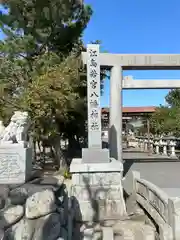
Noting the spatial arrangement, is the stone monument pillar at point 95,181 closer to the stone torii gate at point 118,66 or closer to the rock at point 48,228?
the stone torii gate at point 118,66

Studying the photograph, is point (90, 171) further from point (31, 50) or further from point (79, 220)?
point (31, 50)

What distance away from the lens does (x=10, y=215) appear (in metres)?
3.62

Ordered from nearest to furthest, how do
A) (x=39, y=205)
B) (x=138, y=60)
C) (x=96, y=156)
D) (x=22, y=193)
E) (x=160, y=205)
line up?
(x=39, y=205)
(x=22, y=193)
(x=160, y=205)
(x=96, y=156)
(x=138, y=60)

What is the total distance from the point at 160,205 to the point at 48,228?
Result: 225 centimetres

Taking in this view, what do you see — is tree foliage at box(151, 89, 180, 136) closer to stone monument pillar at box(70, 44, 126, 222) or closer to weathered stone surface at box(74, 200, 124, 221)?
stone monument pillar at box(70, 44, 126, 222)

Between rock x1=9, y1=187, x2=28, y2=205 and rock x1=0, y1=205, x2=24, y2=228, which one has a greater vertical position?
rock x1=9, y1=187, x2=28, y2=205

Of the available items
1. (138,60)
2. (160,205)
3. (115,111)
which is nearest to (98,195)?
(160,205)

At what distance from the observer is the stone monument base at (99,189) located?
22.0ft

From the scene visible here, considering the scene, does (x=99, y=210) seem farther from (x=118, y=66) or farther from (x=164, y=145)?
(x=164, y=145)

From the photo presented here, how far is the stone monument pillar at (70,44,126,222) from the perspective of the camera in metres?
6.65

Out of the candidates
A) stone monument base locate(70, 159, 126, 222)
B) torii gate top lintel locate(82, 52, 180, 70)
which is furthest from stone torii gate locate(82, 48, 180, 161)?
stone monument base locate(70, 159, 126, 222)

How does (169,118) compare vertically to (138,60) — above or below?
below

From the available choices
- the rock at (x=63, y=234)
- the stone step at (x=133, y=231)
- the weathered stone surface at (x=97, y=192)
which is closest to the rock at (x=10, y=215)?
the rock at (x=63, y=234)

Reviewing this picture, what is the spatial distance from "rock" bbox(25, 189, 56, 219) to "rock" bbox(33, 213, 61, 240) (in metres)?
0.08
